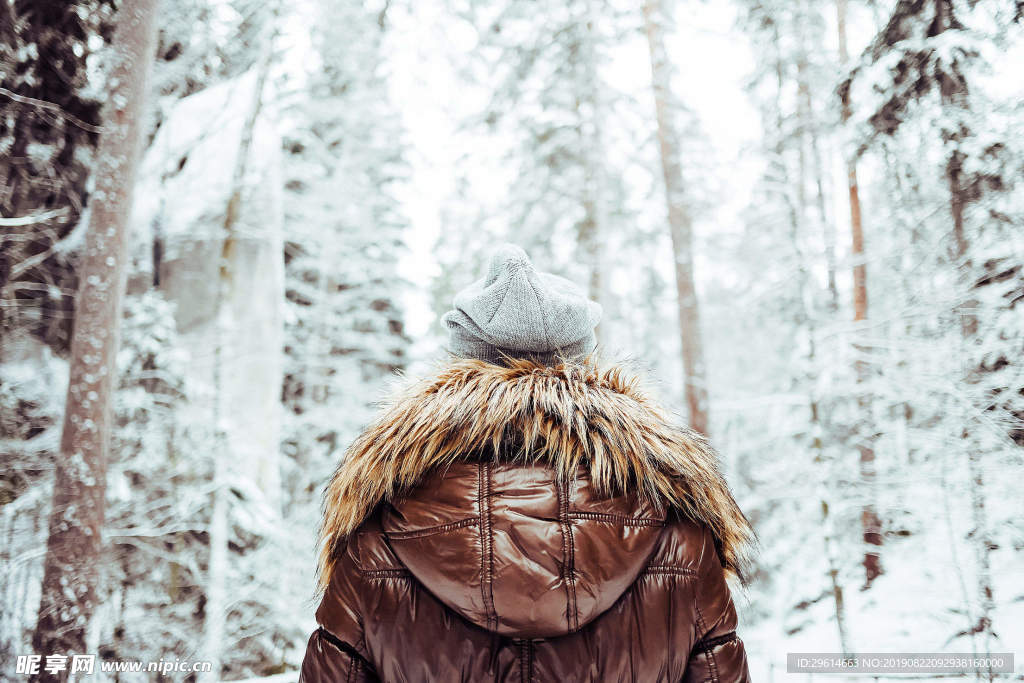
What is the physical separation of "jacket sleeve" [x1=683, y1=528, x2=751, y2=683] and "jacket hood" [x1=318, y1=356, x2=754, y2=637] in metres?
0.09

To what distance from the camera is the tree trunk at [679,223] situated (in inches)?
183

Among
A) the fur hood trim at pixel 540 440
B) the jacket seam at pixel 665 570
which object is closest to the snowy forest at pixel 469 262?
the fur hood trim at pixel 540 440

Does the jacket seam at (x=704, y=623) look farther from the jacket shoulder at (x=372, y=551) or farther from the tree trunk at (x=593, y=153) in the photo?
the tree trunk at (x=593, y=153)

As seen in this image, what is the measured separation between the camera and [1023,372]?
232 centimetres

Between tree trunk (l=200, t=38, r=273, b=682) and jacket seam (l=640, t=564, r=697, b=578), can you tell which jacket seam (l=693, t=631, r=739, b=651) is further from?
tree trunk (l=200, t=38, r=273, b=682)

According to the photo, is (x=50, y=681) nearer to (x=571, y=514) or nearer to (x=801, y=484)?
(x=571, y=514)

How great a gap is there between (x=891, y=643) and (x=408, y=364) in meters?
4.65

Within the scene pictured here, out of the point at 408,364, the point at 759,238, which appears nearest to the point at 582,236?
the point at 759,238

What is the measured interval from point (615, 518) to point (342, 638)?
61 cm

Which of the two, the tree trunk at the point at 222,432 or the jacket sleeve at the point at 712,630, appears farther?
the tree trunk at the point at 222,432

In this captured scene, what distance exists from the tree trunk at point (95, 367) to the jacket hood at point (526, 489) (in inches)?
76.6

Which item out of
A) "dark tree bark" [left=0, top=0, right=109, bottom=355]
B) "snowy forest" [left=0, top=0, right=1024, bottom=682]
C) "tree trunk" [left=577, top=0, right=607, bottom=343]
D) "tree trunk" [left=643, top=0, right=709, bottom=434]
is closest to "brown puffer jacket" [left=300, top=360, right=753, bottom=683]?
"snowy forest" [left=0, top=0, right=1024, bottom=682]

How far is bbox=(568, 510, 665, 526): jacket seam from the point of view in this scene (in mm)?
1032

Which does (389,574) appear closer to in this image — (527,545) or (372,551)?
(372,551)
